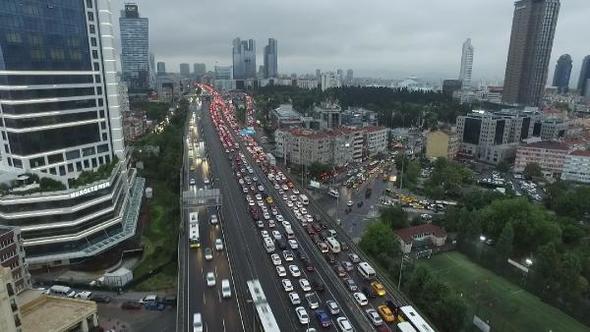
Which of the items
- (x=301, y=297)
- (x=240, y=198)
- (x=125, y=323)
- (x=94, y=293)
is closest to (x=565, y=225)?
(x=301, y=297)

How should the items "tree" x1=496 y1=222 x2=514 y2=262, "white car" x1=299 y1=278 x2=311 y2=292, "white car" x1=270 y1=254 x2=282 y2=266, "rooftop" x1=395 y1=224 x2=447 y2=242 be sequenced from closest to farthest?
1. "white car" x1=299 y1=278 x2=311 y2=292
2. "white car" x1=270 y1=254 x2=282 y2=266
3. "tree" x1=496 y1=222 x2=514 y2=262
4. "rooftop" x1=395 y1=224 x2=447 y2=242

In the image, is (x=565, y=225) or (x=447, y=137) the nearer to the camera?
(x=565, y=225)

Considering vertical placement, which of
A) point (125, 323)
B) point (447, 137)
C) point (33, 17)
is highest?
point (33, 17)

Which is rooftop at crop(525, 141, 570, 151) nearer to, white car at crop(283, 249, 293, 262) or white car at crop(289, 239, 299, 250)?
white car at crop(289, 239, 299, 250)

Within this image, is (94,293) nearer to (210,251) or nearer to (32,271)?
(32,271)

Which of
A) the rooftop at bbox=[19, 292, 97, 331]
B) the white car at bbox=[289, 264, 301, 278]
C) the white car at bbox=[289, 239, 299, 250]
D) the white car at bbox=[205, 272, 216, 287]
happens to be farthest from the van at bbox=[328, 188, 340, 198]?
the rooftop at bbox=[19, 292, 97, 331]

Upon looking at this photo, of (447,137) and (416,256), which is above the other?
(447,137)

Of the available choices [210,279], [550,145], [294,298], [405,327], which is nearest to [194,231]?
[210,279]
